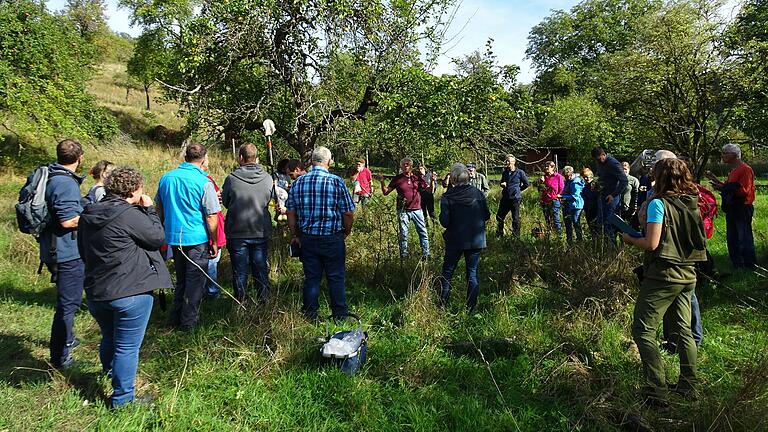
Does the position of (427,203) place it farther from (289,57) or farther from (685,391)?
(685,391)

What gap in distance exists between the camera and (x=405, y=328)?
14.4 feet

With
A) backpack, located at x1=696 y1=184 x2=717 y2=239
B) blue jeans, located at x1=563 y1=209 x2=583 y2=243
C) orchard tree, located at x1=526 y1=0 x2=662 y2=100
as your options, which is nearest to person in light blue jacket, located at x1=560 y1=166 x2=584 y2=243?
blue jeans, located at x1=563 y1=209 x2=583 y2=243

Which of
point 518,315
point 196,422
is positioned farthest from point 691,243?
point 196,422

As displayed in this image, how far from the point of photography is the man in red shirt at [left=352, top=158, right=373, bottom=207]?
9320 millimetres

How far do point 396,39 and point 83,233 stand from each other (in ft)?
19.7

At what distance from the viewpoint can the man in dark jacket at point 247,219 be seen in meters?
4.80

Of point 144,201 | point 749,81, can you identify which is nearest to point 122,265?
point 144,201

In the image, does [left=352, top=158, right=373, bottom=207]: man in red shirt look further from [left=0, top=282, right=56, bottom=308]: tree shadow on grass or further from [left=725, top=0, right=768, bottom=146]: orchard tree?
[left=725, top=0, right=768, bottom=146]: orchard tree

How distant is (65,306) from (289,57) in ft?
18.2

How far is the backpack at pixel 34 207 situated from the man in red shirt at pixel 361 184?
5.90m

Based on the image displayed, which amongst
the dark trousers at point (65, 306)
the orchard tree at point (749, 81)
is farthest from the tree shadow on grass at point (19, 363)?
the orchard tree at point (749, 81)

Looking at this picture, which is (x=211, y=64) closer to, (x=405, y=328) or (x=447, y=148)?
(x=447, y=148)

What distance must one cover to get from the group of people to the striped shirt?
1cm

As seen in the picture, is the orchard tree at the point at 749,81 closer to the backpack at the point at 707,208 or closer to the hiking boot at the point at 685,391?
the backpack at the point at 707,208
